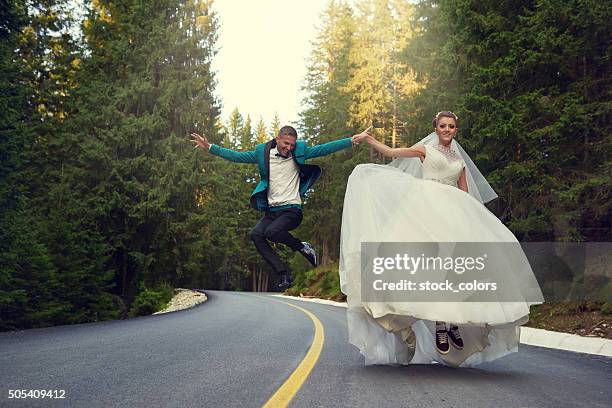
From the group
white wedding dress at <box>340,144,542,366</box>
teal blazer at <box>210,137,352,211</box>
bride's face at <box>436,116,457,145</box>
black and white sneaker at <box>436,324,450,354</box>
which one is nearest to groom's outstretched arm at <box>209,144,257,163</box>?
teal blazer at <box>210,137,352,211</box>

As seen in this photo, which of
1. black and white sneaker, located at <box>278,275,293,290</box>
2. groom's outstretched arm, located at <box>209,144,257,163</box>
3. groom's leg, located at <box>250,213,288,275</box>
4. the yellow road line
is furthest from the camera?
groom's outstretched arm, located at <box>209,144,257,163</box>

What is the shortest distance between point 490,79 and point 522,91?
1367 mm

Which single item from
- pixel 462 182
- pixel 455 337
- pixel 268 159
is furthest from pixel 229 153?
pixel 455 337

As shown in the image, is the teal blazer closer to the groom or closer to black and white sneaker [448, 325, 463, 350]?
the groom

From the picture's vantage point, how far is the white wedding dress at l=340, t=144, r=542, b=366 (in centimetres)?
627

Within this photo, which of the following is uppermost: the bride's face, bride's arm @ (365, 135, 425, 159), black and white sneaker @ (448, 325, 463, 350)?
the bride's face

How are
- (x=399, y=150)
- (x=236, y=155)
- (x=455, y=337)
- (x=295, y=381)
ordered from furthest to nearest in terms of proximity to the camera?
1. (x=236, y=155)
2. (x=399, y=150)
3. (x=455, y=337)
4. (x=295, y=381)

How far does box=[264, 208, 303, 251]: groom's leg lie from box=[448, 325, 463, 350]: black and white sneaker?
2110 mm

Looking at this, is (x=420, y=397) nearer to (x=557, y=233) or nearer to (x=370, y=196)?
(x=370, y=196)

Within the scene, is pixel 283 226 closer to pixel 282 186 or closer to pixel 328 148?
pixel 282 186

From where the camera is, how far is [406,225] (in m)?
6.36

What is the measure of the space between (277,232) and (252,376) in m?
1.91

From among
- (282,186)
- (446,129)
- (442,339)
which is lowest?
(442,339)

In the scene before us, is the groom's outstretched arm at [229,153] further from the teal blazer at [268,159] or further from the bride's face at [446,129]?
the bride's face at [446,129]
